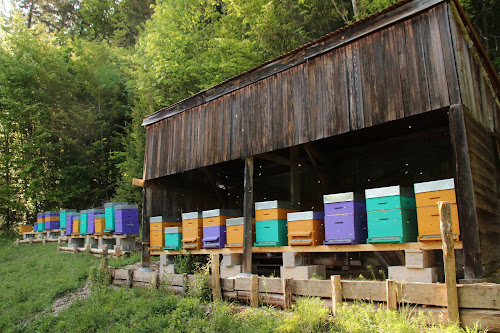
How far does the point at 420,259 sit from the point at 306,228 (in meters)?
2.65

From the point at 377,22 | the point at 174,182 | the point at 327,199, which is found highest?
the point at 377,22

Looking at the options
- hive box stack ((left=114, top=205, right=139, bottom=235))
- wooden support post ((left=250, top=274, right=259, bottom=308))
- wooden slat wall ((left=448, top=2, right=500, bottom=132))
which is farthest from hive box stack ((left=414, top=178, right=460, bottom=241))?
hive box stack ((left=114, top=205, right=139, bottom=235))

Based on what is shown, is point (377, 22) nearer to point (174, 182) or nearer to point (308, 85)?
point (308, 85)

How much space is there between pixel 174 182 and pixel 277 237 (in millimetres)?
6614

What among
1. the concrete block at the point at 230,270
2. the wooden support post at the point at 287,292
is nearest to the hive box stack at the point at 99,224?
the concrete block at the point at 230,270

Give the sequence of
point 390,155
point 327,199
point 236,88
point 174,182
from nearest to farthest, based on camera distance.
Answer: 1. point 327,199
2. point 236,88
3. point 390,155
4. point 174,182

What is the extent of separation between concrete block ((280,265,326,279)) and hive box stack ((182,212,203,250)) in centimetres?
352

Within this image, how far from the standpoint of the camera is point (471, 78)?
8352 millimetres

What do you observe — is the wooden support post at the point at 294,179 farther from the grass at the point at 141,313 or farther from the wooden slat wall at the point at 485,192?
the wooden slat wall at the point at 485,192

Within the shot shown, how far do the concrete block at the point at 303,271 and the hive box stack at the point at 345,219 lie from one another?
0.84 metres

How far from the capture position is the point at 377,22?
26.6ft

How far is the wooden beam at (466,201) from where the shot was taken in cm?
631

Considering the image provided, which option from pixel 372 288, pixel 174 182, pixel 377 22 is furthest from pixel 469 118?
pixel 174 182

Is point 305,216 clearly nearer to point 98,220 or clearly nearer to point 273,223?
point 273,223
